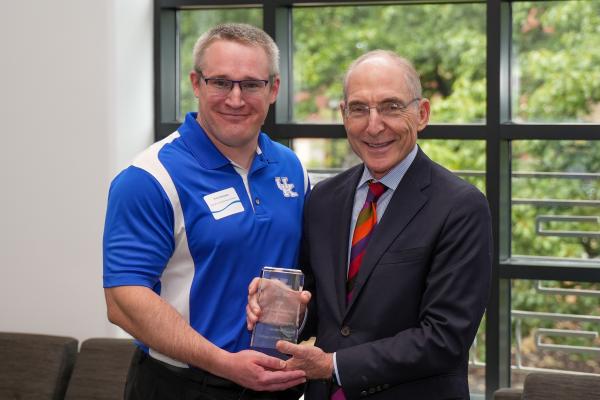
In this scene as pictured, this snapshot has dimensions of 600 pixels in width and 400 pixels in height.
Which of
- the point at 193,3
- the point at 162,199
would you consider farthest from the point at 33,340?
the point at 162,199

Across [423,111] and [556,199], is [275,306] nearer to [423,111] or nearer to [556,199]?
[423,111]

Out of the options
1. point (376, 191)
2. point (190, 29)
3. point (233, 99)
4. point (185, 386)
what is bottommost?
point (185, 386)

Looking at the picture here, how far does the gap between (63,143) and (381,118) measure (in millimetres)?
2240

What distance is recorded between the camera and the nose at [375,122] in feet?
7.63

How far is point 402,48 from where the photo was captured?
424 cm

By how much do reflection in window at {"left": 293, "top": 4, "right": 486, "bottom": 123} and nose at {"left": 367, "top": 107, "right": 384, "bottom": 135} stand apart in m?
1.92

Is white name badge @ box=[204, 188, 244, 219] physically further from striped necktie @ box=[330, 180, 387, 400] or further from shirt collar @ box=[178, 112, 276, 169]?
striped necktie @ box=[330, 180, 387, 400]

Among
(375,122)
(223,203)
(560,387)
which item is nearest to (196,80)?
(223,203)

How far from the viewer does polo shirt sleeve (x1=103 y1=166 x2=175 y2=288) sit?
2.36m

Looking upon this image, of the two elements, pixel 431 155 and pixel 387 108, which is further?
pixel 431 155

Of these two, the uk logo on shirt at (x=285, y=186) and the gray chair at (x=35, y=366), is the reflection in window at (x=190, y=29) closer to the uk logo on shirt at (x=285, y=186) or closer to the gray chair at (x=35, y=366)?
the gray chair at (x=35, y=366)

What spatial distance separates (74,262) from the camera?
4215 mm

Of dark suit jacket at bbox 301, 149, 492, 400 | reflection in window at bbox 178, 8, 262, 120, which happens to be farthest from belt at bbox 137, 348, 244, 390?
reflection in window at bbox 178, 8, 262, 120

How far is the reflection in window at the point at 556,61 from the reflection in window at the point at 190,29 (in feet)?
4.33
